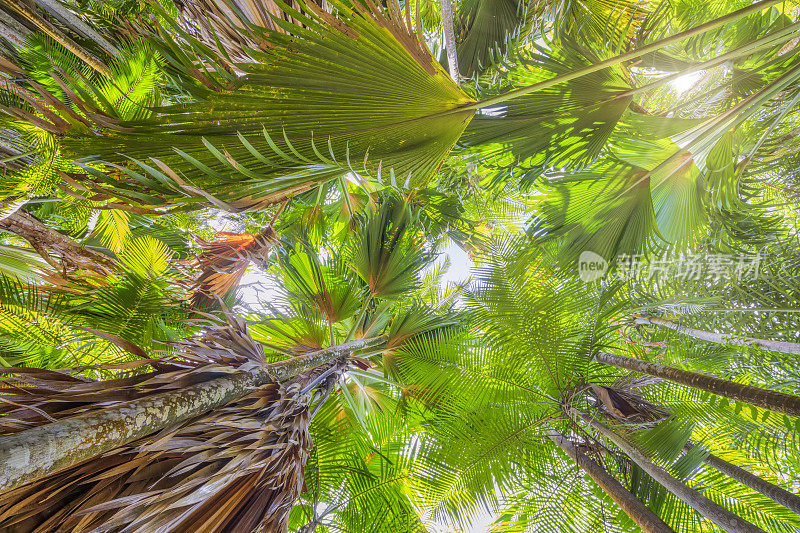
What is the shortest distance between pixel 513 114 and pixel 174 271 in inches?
78.7

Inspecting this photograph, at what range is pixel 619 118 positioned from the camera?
1373mm

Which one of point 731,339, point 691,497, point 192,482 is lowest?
point 691,497

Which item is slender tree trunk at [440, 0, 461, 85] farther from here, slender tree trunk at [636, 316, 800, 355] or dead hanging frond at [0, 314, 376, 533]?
slender tree trunk at [636, 316, 800, 355]

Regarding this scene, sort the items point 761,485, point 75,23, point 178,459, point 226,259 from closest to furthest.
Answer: point 178,459, point 761,485, point 226,259, point 75,23

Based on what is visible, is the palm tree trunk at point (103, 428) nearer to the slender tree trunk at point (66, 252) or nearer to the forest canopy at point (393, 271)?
the forest canopy at point (393, 271)

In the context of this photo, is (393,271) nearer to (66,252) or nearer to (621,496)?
(621,496)

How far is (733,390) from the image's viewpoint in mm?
1264

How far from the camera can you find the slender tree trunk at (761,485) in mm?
1111

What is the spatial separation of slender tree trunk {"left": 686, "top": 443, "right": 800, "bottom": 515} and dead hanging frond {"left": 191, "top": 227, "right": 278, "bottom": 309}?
2406 millimetres

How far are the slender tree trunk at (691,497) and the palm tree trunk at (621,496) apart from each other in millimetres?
137

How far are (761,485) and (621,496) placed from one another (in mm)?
583

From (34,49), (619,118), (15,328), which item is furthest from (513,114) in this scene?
(34,49)

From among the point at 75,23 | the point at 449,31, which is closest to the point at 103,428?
the point at 449,31

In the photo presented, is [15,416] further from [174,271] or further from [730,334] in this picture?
[730,334]
